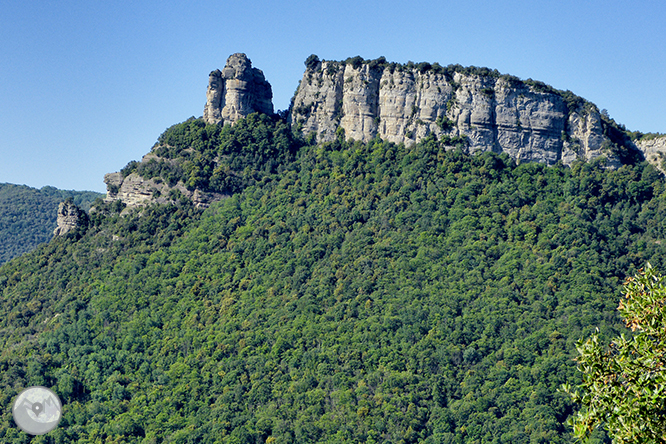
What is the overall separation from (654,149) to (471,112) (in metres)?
19.1

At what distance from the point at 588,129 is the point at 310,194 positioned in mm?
29370

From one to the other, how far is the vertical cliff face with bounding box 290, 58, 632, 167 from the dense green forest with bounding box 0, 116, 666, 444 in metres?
2.17

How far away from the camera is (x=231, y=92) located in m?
101

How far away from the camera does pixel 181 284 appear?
85.2 m

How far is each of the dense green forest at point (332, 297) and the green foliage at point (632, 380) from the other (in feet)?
152

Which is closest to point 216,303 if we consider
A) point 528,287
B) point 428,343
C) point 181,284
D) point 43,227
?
point 181,284

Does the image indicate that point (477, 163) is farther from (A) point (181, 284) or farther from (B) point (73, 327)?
(B) point (73, 327)

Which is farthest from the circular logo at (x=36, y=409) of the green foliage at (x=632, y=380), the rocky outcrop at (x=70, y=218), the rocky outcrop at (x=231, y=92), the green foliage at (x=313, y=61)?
the green foliage at (x=632, y=380)

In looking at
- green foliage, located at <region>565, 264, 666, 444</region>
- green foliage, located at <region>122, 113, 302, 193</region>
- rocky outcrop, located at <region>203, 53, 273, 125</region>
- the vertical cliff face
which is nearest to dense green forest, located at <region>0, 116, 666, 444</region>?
green foliage, located at <region>122, 113, 302, 193</region>

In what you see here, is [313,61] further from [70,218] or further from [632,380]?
[632,380]

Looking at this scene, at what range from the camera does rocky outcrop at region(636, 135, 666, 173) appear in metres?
88.8

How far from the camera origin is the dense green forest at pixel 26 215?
15762cm

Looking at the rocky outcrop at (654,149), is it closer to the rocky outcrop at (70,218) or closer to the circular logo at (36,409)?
the rocky outcrop at (70,218)

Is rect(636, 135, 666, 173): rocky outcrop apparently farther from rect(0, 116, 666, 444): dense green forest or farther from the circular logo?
the circular logo
